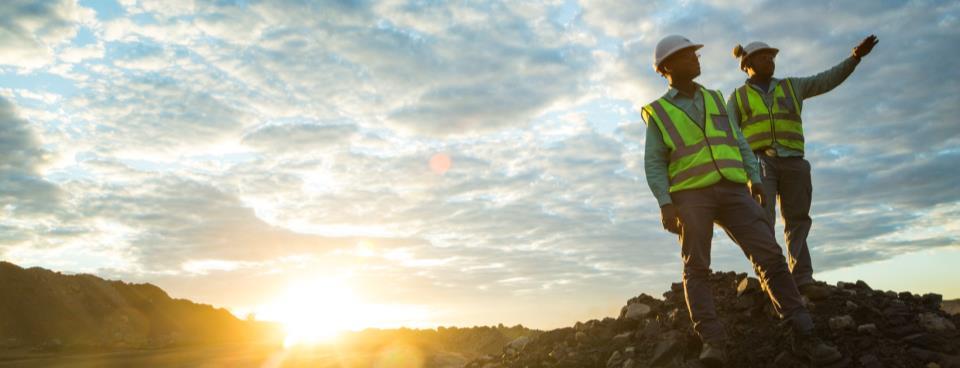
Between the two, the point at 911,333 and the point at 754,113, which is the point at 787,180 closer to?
the point at 754,113

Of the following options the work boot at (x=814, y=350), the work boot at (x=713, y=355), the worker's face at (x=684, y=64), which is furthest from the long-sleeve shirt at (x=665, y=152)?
the work boot at (x=814, y=350)

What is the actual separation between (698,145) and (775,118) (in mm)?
2256

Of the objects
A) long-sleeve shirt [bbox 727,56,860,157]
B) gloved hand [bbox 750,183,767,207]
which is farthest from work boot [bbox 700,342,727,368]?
long-sleeve shirt [bbox 727,56,860,157]

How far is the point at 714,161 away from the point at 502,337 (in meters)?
18.0

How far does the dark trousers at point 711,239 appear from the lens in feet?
17.4

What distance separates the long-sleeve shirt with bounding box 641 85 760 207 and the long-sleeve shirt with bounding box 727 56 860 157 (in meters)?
1.51

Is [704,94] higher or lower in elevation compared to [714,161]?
higher

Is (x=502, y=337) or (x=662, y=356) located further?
(x=502, y=337)

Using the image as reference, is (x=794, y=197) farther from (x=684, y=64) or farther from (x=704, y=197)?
(x=684, y=64)

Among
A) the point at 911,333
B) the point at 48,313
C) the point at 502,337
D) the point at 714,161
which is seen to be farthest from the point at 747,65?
the point at 48,313

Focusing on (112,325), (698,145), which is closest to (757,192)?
(698,145)

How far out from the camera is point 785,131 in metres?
7.01

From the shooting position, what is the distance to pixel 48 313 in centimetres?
3344

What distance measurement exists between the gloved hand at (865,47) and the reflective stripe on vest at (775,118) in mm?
822
